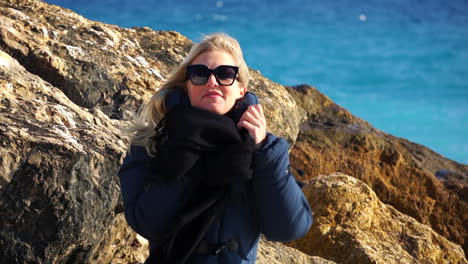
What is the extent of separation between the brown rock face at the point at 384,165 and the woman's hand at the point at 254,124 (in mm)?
14501

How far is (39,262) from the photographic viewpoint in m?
3.66

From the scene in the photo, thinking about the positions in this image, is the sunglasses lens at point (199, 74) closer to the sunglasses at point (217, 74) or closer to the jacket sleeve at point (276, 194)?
the sunglasses at point (217, 74)

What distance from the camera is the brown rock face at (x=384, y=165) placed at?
55.4 ft

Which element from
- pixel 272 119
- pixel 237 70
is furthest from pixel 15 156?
pixel 272 119

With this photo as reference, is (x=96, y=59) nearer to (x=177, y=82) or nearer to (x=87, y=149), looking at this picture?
(x=87, y=149)

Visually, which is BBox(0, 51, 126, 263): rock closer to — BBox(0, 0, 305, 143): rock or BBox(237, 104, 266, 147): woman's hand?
BBox(237, 104, 266, 147): woman's hand

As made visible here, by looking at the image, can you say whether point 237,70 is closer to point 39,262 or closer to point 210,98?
point 210,98

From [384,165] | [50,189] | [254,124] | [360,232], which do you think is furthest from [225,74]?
[384,165]

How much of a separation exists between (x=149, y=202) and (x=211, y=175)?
17.1 inches

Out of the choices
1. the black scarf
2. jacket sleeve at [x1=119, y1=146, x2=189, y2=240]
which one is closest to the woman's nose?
the black scarf

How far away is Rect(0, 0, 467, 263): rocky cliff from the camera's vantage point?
3637 mm

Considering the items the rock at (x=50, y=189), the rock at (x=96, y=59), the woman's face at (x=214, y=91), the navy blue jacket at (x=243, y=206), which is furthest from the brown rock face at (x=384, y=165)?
the woman's face at (x=214, y=91)

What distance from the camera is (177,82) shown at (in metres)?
3.46

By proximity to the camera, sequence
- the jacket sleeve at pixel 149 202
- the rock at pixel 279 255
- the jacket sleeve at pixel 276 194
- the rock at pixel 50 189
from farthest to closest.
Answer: the rock at pixel 279 255
the rock at pixel 50 189
the jacket sleeve at pixel 149 202
the jacket sleeve at pixel 276 194
